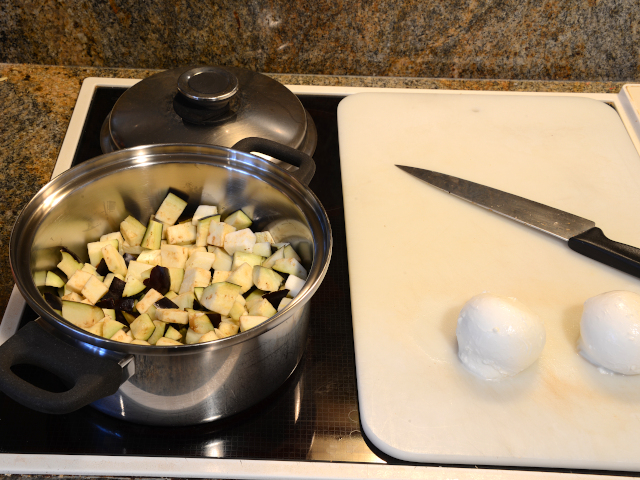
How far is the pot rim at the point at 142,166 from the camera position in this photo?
0.57m

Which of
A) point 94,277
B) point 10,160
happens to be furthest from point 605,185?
point 10,160

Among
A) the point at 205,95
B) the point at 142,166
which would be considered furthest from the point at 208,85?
the point at 142,166

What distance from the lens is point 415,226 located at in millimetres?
954

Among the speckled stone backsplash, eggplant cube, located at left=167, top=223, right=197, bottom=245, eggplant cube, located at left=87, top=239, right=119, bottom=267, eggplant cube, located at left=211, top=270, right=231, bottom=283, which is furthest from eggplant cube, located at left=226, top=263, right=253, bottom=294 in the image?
the speckled stone backsplash

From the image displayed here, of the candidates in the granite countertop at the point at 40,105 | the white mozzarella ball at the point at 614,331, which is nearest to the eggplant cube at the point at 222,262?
the granite countertop at the point at 40,105

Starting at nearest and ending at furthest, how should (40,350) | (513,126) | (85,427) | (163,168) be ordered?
(40,350) → (85,427) → (163,168) → (513,126)

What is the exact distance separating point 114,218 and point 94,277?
14cm

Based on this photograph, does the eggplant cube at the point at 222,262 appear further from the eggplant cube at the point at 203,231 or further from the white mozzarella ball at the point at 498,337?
the white mozzarella ball at the point at 498,337

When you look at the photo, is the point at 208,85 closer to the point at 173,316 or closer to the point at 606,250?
the point at 173,316

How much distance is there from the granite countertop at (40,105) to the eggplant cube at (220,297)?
1.12 feet

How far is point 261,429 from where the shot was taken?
708mm

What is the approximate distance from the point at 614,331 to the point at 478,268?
231 mm

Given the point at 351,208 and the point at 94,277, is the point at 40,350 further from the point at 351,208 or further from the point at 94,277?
the point at 351,208

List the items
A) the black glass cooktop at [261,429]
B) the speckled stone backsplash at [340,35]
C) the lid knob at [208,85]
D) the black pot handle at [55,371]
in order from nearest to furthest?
the black pot handle at [55,371] → the black glass cooktop at [261,429] → the lid knob at [208,85] → the speckled stone backsplash at [340,35]
